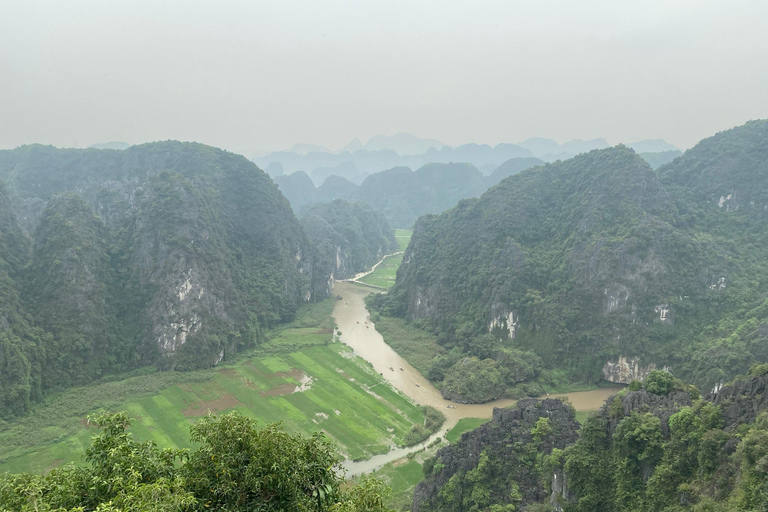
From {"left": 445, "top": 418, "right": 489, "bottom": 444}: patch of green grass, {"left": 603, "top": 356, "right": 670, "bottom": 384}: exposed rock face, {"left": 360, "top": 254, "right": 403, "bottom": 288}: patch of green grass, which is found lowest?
{"left": 445, "top": 418, "right": 489, "bottom": 444}: patch of green grass

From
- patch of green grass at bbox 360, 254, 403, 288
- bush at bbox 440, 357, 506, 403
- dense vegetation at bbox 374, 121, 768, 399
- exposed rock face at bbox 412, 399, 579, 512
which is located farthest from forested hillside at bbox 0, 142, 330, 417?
exposed rock face at bbox 412, 399, 579, 512

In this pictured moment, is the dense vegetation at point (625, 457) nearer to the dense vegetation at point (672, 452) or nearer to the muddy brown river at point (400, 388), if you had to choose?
the dense vegetation at point (672, 452)

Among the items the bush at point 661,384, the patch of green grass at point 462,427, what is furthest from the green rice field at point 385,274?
the bush at point 661,384

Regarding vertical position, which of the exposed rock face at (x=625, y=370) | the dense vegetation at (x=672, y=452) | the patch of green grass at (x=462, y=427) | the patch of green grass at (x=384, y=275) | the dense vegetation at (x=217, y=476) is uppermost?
the dense vegetation at (x=217, y=476)

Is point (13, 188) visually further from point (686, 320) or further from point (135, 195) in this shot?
point (686, 320)

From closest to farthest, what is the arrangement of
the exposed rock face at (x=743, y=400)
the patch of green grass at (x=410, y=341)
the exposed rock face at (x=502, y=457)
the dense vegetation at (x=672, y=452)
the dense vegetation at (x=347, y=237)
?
the dense vegetation at (x=672, y=452) → the exposed rock face at (x=743, y=400) → the exposed rock face at (x=502, y=457) → the patch of green grass at (x=410, y=341) → the dense vegetation at (x=347, y=237)

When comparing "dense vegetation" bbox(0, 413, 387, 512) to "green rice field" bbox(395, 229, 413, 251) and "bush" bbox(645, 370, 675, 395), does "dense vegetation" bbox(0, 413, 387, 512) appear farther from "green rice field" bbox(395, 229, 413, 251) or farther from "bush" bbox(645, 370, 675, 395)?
"green rice field" bbox(395, 229, 413, 251)

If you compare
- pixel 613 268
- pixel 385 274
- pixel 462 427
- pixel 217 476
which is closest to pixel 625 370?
pixel 613 268
